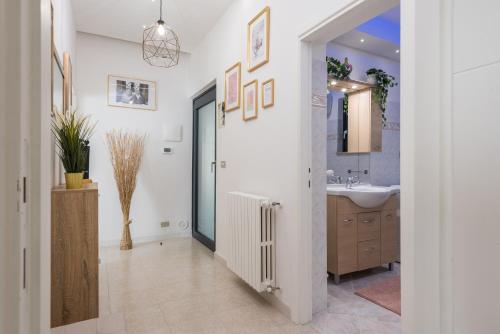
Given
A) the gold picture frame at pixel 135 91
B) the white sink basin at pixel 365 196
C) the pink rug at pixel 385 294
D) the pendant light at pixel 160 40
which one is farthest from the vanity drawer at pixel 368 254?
the gold picture frame at pixel 135 91

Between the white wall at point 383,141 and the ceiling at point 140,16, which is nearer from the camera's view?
the ceiling at point 140,16

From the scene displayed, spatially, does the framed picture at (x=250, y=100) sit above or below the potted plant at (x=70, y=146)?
above

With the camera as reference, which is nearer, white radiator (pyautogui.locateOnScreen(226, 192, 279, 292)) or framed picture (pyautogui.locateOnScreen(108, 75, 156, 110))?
white radiator (pyautogui.locateOnScreen(226, 192, 279, 292))

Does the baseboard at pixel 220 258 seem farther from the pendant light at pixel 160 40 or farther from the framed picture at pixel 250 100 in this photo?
the pendant light at pixel 160 40

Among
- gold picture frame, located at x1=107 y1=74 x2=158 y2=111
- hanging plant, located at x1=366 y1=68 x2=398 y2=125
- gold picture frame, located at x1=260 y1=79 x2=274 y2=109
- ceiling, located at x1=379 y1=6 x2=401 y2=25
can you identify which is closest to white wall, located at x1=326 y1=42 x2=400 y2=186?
hanging plant, located at x1=366 y1=68 x2=398 y2=125

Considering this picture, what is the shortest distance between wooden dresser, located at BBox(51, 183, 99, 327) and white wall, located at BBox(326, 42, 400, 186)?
2631mm

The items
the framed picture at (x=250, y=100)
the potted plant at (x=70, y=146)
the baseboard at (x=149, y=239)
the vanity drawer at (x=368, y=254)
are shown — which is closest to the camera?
the potted plant at (x=70, y=146)

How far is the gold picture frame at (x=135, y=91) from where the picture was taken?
3.81 meters

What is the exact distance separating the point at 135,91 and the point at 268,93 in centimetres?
253

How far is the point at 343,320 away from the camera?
6.50 ft

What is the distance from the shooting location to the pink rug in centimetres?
217

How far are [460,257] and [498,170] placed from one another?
20 centimetres

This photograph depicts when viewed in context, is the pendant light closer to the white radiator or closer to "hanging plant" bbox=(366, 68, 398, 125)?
the white radiator

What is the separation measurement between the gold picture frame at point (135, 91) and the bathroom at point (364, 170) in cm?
255
